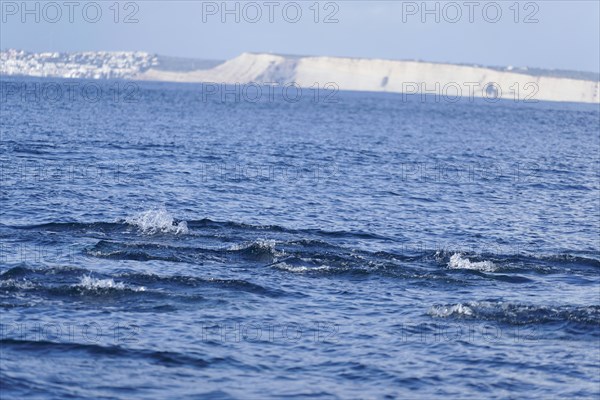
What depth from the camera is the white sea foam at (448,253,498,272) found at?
26.9m

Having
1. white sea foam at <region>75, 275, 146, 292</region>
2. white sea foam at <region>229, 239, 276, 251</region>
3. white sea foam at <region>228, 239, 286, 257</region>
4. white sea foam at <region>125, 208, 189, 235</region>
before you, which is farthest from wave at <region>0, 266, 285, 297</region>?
white sea foam at <region>125, 208, 189, 235</region>

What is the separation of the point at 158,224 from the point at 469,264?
974cm

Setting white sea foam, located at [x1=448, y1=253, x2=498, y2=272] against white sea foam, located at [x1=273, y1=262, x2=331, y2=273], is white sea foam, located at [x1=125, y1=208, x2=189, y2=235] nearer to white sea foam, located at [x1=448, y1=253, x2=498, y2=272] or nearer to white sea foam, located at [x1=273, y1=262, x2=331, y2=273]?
white sea foam, located at [x1=273, y1=262, x2=331, y2=273]

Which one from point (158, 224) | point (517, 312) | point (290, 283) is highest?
point (158, 224)

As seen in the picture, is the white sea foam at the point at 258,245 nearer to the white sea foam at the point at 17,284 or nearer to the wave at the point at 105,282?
the wave at the point at 105,282

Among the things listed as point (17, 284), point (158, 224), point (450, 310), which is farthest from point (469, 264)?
point (17, 284)

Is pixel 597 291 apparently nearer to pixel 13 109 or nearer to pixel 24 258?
pixel 24 258

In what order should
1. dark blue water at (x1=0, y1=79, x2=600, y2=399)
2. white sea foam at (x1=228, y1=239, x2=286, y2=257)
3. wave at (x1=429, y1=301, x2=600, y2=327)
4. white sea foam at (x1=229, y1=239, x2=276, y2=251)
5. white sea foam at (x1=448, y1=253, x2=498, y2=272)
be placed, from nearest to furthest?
1. dark blue water at (x1=0, y1=79, x2=600, y2=399)
2. wave at (x1=429, y1=301, x2=600, y2=327)
3. white sea foam at (x1=448, y1=253, x2=498, y2=272)
4. white sea foam at (x1=228, y1=239, x2=286, y2=257)
5. white sea foam at (x1=229, y1=239, x2=276, y2=251)

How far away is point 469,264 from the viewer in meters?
27.2

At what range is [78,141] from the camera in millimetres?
63750

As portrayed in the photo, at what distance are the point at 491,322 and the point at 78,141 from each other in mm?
46506

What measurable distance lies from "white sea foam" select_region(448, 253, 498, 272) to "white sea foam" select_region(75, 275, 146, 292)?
8.83 meters

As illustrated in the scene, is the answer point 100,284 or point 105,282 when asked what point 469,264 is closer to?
point 105,282

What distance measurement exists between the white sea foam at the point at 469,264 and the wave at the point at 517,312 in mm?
4224
